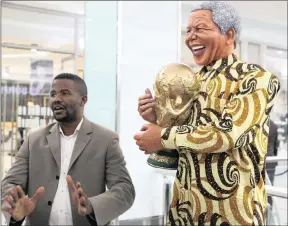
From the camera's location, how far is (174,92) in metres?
1.24

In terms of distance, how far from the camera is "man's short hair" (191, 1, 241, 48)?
1.29 metres

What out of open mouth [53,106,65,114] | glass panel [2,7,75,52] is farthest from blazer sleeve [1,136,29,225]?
glass panel [2,7,75,52]

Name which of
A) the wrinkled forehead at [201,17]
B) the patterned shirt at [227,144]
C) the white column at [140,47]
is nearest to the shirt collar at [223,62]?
the patterned shirt at [227,144]

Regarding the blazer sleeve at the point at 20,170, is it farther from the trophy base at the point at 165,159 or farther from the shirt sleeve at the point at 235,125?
the shirt sleeve at the point at 235,125

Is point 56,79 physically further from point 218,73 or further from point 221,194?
point 221,194

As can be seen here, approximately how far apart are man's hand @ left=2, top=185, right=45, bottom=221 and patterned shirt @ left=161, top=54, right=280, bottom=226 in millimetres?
562

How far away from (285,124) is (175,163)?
4232 millimetres

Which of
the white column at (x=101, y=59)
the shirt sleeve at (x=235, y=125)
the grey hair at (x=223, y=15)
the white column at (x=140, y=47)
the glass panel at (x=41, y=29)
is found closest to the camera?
the shirt sleeve at (x=235, y=125)

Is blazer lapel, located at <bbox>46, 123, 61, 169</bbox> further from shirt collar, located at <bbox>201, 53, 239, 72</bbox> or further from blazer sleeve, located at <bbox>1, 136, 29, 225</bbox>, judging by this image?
shirt collar, located at <bbox>201, 53, 239, 72</bbox>

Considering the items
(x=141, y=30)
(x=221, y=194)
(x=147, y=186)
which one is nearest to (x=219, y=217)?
(x=221, y=194)

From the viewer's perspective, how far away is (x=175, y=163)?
1357 millimetres

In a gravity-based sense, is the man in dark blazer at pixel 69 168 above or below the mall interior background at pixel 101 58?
below

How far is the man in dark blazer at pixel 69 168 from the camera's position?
1537 mm

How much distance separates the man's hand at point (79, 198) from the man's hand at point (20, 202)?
0.37 feet
